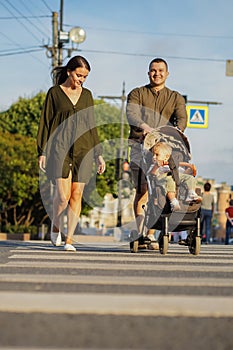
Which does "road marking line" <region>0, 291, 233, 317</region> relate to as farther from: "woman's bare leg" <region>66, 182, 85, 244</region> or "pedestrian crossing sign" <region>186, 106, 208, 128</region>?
"pedestrian crossing sign" <region>186, 106, 208, 128</region>

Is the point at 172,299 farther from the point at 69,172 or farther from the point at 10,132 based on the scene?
the point at 10,132

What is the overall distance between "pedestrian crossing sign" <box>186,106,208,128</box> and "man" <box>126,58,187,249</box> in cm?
2158

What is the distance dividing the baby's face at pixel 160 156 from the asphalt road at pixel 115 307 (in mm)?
2126

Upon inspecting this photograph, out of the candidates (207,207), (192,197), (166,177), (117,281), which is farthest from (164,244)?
(207,207)

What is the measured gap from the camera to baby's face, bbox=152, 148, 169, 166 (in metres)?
7.90

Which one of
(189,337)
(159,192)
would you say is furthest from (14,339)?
(159,192)

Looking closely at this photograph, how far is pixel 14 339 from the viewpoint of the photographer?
2.94m

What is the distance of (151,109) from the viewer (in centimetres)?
876

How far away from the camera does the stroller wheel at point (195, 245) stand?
798 cm

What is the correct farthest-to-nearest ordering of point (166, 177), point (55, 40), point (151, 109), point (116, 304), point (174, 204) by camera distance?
1. point (55, 40)
2. point (151, 109)
3. point (166, 177)
4. point (174, 204)
5. point (116, 304)

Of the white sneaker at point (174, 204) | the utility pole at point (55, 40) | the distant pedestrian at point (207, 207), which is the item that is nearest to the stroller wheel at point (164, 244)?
the white sneaker at point (174, 204)

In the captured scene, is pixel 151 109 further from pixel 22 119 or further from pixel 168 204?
pixel 22 119

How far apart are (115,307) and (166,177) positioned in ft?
14.4

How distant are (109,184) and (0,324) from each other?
48.2m
